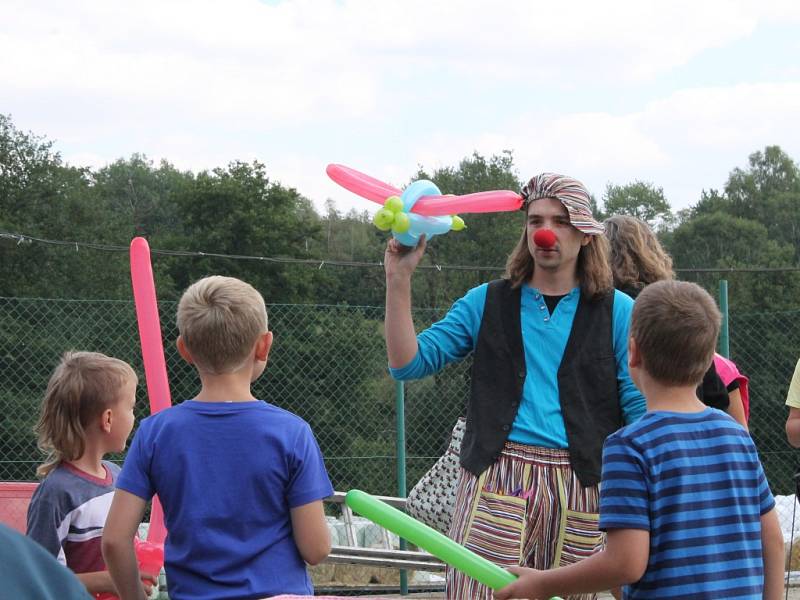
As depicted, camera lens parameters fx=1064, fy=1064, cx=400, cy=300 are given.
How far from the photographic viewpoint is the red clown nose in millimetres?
2887

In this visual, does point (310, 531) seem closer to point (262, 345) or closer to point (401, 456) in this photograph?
point (262, 345)

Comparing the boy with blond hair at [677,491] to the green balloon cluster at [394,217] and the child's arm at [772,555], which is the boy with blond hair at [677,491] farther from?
the green balloon cluster at [394,217]

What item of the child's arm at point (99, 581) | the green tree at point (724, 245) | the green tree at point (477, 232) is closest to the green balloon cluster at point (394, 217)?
the child's arm at point (99, 581)

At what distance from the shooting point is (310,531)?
2174 mm

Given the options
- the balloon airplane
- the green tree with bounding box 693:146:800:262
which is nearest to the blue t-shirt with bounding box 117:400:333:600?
the balloon airplane

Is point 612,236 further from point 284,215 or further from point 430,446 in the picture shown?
point 284,215

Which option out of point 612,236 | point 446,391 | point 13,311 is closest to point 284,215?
point 446,391

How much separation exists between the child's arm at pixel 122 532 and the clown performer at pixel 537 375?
3.05ft

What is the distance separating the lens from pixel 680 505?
197cm

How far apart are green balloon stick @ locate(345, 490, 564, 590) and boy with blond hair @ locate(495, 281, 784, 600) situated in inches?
2.4

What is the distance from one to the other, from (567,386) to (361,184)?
0.77m

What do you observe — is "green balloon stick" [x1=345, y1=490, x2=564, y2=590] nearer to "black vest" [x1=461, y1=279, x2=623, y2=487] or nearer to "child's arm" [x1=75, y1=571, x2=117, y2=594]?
"black vest" [x1=461, y1=279, x2=623, y2=487]

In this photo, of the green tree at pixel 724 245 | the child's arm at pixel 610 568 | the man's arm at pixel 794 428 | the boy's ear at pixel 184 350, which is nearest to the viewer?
the child's arm at pixel 610 568

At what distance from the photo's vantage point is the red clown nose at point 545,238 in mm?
2887
